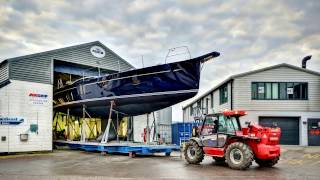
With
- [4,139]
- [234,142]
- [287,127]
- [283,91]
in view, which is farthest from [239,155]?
[283,91]

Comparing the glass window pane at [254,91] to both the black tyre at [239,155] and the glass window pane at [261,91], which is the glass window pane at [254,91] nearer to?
the glass window pane at [261,91]

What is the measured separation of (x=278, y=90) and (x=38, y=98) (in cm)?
1742

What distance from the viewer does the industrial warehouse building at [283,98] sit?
87.9 feet

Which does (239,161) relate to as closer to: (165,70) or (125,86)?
(165,70)

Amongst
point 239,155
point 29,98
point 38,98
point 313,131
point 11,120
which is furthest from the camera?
point 313,131

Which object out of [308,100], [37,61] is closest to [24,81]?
[37,61]

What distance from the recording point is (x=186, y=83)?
1558 centimetres

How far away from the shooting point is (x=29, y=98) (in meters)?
18.6

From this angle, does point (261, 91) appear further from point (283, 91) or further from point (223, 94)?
point (223, 94)

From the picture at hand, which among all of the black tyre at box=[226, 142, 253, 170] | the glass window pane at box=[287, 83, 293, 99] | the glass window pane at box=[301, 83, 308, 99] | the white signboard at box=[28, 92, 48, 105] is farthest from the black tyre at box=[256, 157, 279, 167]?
the glass window pane at box=[301, 83, 308, 99]

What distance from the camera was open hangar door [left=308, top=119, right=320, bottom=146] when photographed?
2644 centimetres

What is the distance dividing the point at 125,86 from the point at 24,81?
545 centimetres

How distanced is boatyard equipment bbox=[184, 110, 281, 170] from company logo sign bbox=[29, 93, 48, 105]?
348 inches

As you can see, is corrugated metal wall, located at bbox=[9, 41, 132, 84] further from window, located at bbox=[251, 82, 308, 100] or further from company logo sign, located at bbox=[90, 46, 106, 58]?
window, located at bbox=[251, 82, 308, 100]
